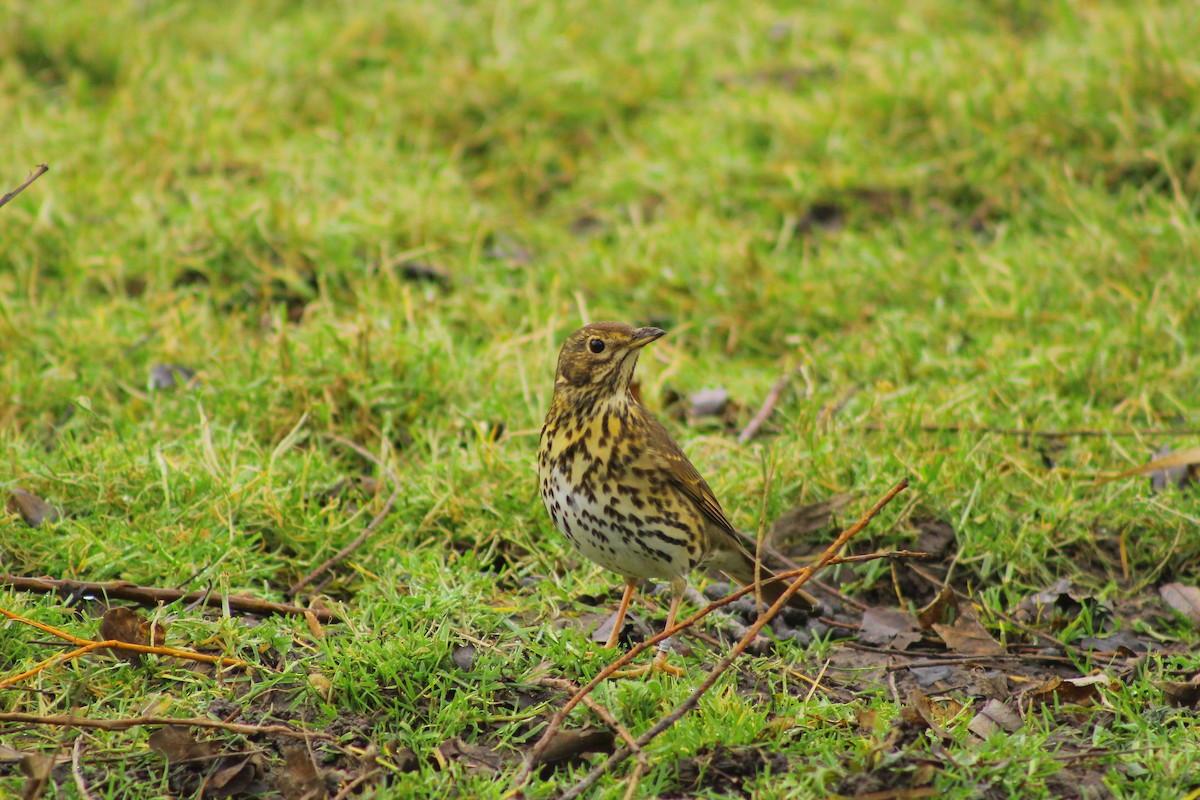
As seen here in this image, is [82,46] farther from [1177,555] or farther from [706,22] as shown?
[1177,555]

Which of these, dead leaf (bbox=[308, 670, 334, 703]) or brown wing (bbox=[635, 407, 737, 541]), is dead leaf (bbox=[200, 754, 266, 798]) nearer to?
dead leaf (bbox=[308, 670, 334, 703])

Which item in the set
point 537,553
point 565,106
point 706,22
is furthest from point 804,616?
point 706,22

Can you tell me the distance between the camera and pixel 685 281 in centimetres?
682

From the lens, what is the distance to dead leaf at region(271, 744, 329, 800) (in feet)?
11.1

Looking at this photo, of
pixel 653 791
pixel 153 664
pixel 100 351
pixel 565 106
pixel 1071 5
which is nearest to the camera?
pixel 653 791

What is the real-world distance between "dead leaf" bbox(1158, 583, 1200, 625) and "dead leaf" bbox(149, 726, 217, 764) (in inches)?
130

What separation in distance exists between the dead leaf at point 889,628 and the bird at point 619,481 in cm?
53

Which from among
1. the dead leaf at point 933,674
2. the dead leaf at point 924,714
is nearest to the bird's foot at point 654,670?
the dead leaf at point 924,714

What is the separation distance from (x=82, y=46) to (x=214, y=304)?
306 centimetres

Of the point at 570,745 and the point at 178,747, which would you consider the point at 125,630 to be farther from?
the point at 570,745

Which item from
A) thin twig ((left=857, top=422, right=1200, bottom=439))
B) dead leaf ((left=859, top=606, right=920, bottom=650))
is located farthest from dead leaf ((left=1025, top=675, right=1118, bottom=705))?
thin twig ((left=857, top=422, right=1200, bottom=439))

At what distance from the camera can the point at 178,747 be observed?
3.48 m

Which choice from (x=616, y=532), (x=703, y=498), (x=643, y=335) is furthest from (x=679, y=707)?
(x=643, y=335)

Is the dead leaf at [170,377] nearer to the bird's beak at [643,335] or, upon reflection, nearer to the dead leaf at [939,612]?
the bird's beak at [643,335]
